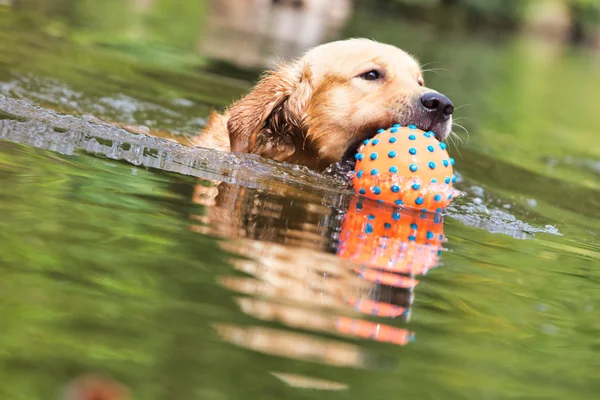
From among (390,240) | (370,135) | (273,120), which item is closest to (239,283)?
(390,240)

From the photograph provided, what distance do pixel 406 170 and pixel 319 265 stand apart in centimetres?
163

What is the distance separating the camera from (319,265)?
310 cm

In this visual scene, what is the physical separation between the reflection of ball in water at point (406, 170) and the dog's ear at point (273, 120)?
0.86 meters

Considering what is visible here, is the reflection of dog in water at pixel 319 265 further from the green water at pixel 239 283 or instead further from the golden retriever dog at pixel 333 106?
the golden retriever dog at pixel 333 106

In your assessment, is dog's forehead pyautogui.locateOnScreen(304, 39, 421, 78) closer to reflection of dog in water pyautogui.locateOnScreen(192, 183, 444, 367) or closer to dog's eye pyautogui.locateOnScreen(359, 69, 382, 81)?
dog's eye pyautogui.locateOnScreen(359, 69, 382, 81)

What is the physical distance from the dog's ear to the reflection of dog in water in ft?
3.37

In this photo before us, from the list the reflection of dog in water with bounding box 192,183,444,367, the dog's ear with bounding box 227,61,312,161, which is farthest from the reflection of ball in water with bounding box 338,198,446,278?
the dog's ear with bounding box 227,61,312,161

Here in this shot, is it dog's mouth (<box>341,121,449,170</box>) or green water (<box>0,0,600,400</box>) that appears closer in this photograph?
green water (<box>0,0,600,400</box>)

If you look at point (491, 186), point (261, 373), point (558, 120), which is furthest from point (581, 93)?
point (261, 373)

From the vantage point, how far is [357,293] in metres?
2.83

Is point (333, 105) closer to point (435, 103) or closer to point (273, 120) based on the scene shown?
point (273, 120)

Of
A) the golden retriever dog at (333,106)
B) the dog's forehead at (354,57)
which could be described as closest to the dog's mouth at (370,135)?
the golden retriever dog at (333,106)

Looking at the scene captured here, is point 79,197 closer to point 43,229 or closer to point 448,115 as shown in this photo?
point 43,229

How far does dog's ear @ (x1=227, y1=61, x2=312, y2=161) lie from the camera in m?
5.50
